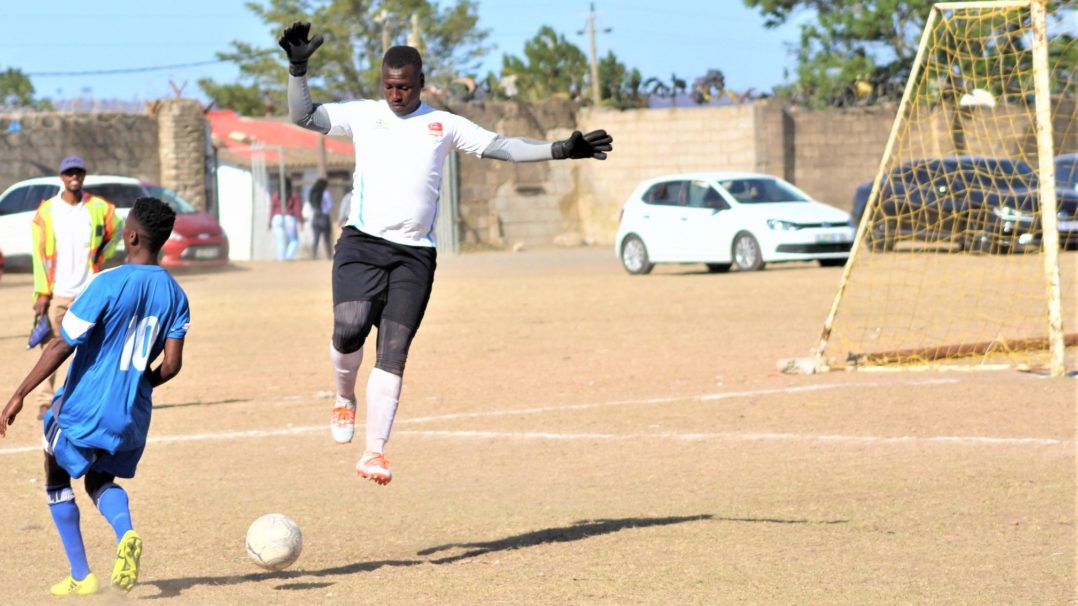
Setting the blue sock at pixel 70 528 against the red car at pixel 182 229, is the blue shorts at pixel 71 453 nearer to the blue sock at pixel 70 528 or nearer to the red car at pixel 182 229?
the blue sock at pixel 70 528

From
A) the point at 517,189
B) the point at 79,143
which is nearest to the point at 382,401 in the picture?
the point at 79,143

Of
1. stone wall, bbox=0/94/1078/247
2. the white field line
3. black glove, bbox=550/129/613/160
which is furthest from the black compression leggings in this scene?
stone wall, bbox=0/94/1078/247

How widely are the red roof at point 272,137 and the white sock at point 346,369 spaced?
3375cm

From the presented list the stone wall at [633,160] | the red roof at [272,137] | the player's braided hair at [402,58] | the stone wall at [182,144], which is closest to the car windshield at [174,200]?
the stone wall at [182,144]

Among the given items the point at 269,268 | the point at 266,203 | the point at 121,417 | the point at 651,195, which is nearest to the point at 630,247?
the point at 651,195

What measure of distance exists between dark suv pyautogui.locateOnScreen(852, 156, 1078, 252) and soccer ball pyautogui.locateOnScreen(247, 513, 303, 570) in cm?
958

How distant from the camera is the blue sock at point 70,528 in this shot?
5984 millimetres

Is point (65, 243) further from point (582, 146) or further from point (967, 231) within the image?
point (967, 231)

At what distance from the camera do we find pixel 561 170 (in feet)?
135

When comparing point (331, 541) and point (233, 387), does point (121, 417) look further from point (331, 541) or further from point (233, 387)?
point (233, 387)

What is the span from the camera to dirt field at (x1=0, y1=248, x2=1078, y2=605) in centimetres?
626

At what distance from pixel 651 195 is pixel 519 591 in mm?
21511

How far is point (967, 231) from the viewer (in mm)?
16766

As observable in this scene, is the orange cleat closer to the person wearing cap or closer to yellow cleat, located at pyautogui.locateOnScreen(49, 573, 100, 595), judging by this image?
yellow cleat, located at pyautogui.locateOnScreen(49, 573, 100, 595)
